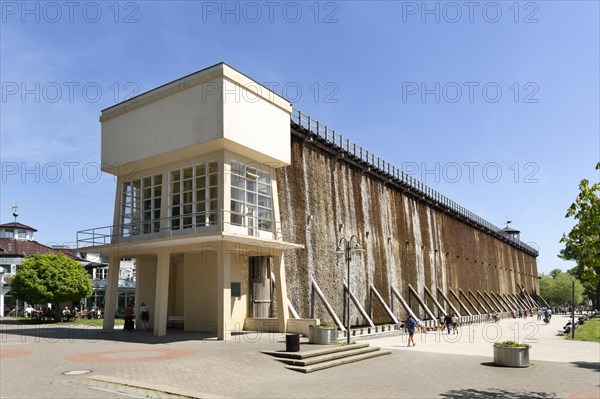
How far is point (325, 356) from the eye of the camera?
18719 mm

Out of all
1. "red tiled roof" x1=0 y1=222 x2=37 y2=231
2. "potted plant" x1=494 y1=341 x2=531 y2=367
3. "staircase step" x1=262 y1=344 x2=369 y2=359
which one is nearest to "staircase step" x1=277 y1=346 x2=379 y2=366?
"staircase step" x1=262 y1=344 x2=369 y2=359

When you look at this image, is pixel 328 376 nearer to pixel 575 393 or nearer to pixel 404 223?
pixel 575 393

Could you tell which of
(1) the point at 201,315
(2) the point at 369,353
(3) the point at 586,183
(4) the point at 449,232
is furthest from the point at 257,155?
(4) the point at 449,232

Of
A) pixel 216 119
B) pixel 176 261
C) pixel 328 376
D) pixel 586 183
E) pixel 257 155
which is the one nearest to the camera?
pixel 586 183

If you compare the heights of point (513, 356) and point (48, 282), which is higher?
point (48, 282)

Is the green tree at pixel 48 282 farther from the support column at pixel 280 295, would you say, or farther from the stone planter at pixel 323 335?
the stone planter at pixel 323 335

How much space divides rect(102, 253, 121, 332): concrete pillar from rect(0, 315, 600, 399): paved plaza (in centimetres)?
382

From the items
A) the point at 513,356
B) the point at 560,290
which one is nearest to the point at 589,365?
the point at 513,356

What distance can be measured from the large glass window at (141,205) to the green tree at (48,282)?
47.2 ft

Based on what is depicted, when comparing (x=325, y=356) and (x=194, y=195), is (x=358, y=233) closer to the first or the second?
(x=194, y=195)

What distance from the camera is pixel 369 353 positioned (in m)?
21.1

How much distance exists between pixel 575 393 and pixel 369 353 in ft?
28.6

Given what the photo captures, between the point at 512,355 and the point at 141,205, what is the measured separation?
19602mm

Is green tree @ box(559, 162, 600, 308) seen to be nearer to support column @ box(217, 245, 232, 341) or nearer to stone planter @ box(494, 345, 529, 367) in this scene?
stone planter @ box(494, 345, 529, 367)
